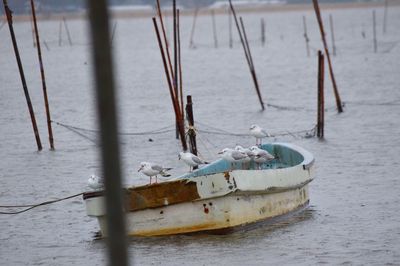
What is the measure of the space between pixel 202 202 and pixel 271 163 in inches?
145

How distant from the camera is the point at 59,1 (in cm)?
14450

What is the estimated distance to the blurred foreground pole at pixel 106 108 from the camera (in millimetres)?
4312

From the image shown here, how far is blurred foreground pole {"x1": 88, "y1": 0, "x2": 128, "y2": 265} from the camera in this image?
4.31 meters

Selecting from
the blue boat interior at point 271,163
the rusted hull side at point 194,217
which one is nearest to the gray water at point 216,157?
the rusted hull side at point 194,217

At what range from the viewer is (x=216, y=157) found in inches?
872

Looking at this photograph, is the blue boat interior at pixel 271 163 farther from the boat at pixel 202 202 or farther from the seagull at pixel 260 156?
the boat at pixel 202 202

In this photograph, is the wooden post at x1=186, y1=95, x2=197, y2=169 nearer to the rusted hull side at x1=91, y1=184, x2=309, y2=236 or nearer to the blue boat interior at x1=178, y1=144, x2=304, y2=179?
the blue boat interior at x1=178, y1=144, x2=304, y2=179

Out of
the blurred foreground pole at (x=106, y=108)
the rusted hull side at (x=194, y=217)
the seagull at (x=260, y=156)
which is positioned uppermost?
the blurred foreground pole at (x=106, y=108)

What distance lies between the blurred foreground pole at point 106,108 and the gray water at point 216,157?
1.93 ft

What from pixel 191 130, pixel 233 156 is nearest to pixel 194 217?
pixel 233 156

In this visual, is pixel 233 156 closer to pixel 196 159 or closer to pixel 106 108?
pixel 196 159

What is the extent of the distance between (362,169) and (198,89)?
23.2 meters

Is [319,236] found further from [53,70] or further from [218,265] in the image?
[53,70]

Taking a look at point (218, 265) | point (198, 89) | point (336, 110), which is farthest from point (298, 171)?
point (198, 89)
